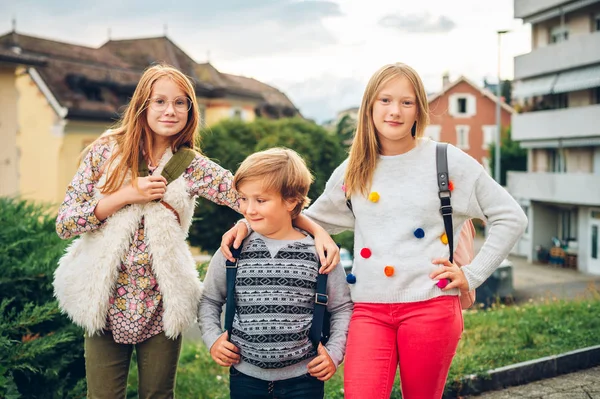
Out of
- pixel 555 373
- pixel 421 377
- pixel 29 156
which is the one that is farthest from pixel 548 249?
pixel 421 377

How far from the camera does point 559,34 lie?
106 ft

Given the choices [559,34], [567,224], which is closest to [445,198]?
[567,224]

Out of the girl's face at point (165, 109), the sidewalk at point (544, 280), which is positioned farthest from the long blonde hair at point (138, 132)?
the sidewalk at point (544, 280)

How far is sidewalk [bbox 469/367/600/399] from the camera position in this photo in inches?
187

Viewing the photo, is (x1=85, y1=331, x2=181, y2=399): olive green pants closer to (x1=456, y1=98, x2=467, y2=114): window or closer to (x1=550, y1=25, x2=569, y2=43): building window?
(x1=550, y1=25, x2=569, y2=43): building window

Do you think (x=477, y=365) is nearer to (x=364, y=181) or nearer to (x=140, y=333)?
(x=364, y=181)

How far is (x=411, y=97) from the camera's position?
309 cm

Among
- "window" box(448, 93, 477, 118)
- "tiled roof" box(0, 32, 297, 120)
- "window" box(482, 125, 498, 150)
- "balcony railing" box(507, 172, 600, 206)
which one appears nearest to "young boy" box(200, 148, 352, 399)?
"tiled roof" box(0, 32, 297, 120)

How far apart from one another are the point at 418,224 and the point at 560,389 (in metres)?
2.67

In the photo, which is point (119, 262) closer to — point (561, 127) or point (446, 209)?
point (446, 209)

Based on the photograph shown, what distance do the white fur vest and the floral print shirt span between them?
4 centimetres

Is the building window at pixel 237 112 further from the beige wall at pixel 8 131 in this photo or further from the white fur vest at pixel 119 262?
the white fur vest at pixel 119 262

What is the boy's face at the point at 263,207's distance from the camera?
293 cm

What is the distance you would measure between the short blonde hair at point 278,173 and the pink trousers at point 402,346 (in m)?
0.62
